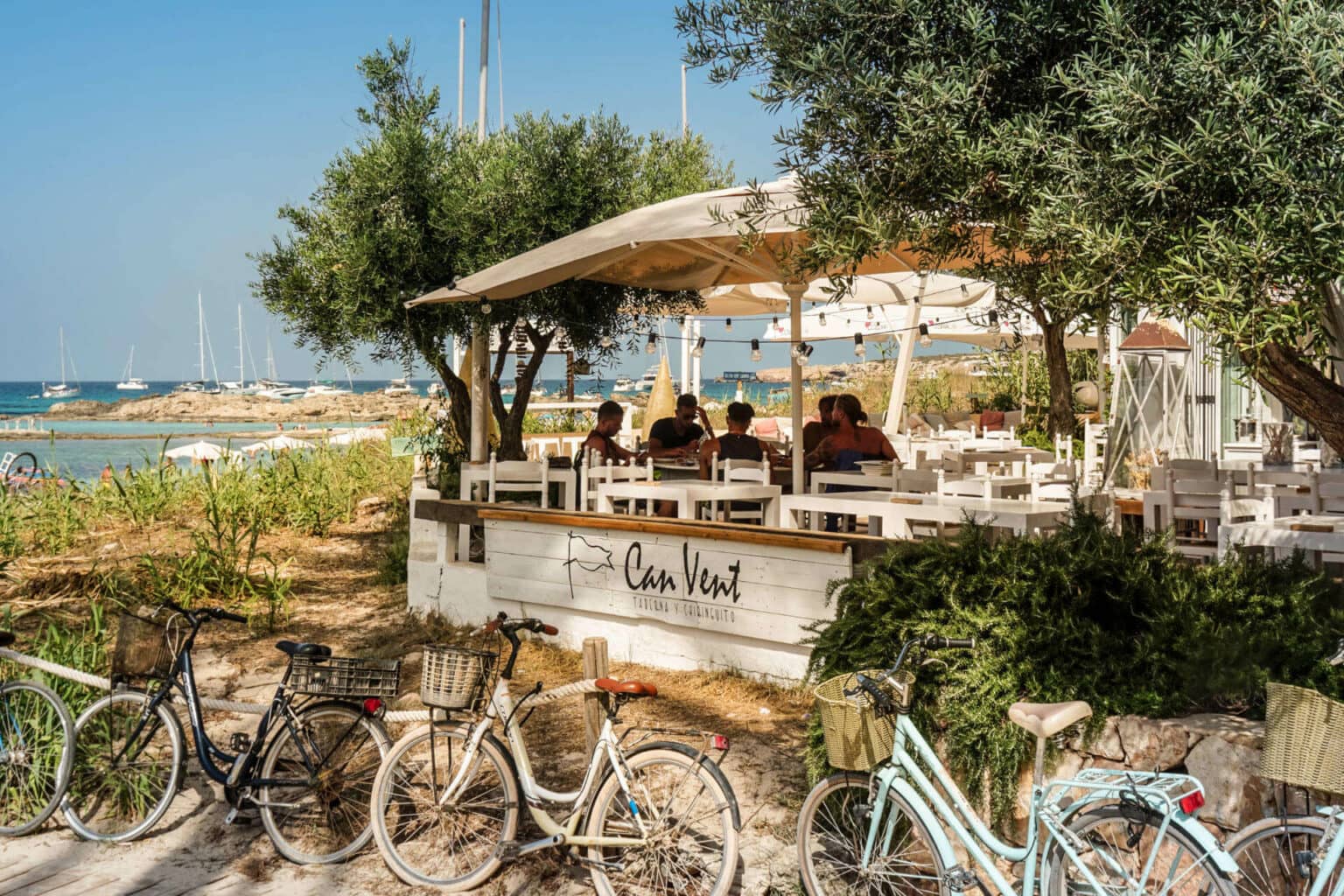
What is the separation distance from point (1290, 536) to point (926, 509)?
1.78 metres

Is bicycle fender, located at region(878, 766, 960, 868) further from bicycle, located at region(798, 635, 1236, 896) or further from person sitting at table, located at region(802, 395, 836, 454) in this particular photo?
person sitting at table, located at region(802, 395, 836, 454)

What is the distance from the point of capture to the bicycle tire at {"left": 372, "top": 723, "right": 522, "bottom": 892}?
4.62 meters

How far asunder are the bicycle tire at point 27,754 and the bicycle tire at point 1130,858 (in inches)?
164

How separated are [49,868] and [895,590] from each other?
3.64 metres

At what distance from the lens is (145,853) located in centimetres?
511

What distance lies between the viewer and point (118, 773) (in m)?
5.33

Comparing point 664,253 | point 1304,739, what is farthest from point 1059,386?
point 1304,739

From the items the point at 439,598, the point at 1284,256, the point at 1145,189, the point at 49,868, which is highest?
the point at 1145,189

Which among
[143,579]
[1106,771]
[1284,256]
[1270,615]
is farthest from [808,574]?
[143,579]

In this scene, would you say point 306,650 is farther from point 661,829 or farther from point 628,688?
point 661,829

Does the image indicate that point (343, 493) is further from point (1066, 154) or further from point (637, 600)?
point (1066, 154)

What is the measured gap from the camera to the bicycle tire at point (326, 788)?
4.93m

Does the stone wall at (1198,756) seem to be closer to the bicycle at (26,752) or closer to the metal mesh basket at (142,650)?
the metal mesh basket at (142,650)

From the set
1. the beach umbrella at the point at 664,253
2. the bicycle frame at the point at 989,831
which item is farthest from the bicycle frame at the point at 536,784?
the beach umbrella at the point at 664,253
